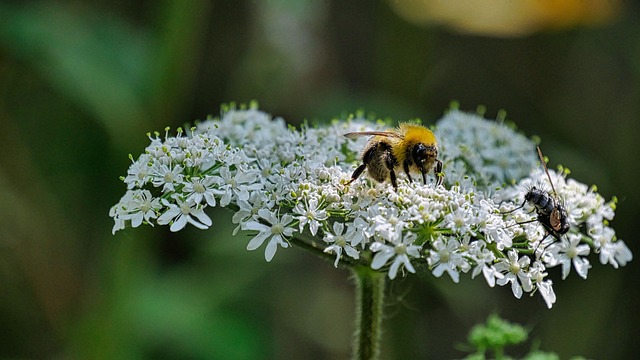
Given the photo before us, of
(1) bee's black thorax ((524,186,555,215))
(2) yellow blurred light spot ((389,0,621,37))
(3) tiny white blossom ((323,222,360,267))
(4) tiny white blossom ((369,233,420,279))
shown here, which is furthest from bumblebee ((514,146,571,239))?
(2) yellow blurred light spot ((389,0,621,37))

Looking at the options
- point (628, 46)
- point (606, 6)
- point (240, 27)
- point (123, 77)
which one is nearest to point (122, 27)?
point (123, 77)

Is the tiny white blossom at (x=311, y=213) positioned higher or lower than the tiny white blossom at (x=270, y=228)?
higher

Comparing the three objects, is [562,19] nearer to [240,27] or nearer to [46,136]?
[240,27]

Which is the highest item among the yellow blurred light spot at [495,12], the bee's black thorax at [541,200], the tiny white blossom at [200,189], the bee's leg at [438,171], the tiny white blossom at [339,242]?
the yellow blurred light spot at [495,12]

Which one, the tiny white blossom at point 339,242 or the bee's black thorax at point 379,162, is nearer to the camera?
the tiny white blossom at point 339,242

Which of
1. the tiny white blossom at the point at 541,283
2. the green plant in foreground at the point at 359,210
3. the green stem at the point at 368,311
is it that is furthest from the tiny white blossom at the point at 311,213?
the tiny white blossom at the point at 541,283

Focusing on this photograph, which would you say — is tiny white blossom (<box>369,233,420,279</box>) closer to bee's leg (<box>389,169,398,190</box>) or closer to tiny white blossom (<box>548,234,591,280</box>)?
bee's leg (<box>389,169,398,190</box>)

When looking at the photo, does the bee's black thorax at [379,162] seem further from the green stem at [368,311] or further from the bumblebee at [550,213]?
Answer: the bumblebee at [550,213]
